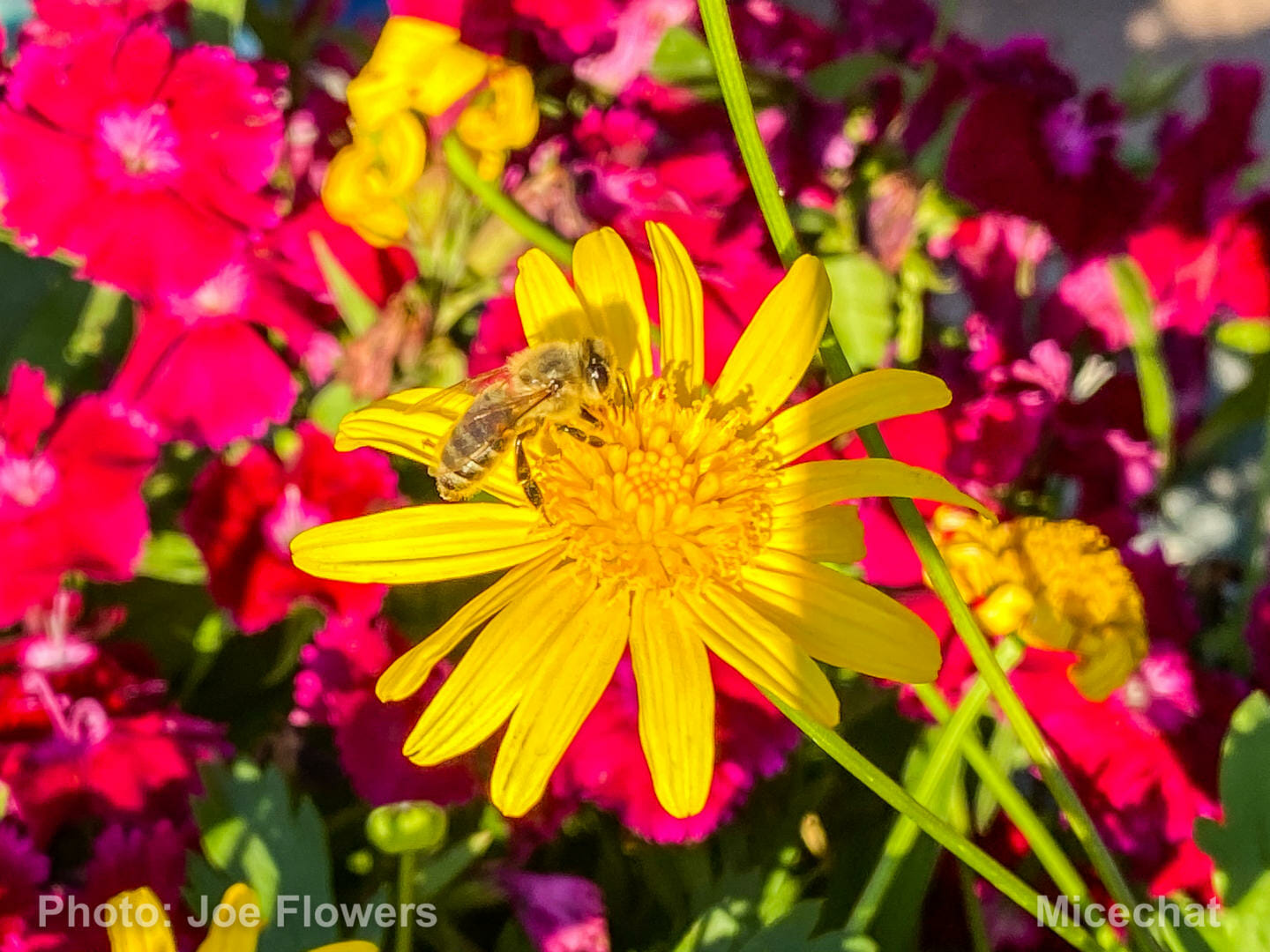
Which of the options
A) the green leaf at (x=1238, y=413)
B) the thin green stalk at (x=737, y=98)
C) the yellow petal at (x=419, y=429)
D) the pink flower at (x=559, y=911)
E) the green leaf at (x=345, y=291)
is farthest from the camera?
the green leaf at (x=1238, y=413)

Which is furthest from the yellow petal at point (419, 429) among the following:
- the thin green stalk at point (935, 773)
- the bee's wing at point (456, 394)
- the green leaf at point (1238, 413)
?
the green leaf at point (1238, 413)

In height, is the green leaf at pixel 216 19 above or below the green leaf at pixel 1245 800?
above

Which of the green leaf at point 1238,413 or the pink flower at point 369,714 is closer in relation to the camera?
the pink flower at point 369,714

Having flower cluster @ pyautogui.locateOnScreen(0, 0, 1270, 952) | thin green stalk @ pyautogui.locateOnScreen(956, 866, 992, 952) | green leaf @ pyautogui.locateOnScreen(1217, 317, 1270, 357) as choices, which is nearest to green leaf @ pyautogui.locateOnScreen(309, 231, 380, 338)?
flower cluster @ pyautogui.locateOnScreen(0, 0, 1270, 952)

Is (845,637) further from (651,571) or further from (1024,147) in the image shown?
(1024,147)

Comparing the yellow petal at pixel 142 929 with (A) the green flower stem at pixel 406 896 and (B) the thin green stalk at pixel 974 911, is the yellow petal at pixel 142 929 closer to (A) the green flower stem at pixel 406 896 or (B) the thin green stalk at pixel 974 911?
(A) the green flower stem at pixel 406 896

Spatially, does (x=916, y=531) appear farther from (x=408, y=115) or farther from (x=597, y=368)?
(x=408, y=115)

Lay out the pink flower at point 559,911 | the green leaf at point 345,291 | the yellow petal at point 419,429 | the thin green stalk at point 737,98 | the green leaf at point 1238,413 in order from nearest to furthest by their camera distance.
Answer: the thin green stalk at point 737,98, the yellow petal at point 419,429, the pink flower at point 559,911, the green leaf at point 345,291, the green leaf at point 1238,413
